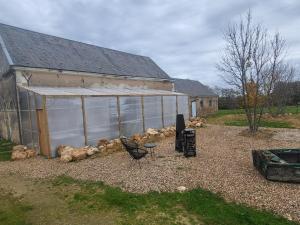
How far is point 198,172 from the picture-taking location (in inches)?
273

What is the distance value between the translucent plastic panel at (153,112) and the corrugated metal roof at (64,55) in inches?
149

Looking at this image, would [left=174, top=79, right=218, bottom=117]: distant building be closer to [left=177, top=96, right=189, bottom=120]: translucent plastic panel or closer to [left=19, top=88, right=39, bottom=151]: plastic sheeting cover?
[left=177, top=96, right=189, bottom=120]: translucent plastic panel

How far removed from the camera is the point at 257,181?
5.96 meters

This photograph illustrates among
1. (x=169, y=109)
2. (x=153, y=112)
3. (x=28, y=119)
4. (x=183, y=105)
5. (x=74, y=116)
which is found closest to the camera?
(x=74, y=116)

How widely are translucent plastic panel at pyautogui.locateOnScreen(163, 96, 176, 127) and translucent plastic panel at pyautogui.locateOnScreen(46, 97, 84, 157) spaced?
7.25 metres

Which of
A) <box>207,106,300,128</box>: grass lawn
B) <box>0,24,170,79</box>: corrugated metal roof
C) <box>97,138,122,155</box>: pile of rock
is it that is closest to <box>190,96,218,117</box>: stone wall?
<box>207,106,300,128</box>: grass lawn

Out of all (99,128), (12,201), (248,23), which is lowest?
(12,201)

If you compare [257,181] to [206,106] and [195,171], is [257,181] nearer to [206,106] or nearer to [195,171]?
[195,171]

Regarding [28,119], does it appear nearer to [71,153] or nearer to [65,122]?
[65,122]

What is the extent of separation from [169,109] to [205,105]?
16845 millimetres

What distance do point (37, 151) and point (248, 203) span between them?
9277 mm

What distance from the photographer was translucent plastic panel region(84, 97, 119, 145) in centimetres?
1125

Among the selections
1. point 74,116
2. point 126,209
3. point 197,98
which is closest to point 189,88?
point 197,98

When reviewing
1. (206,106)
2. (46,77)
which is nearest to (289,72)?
(206,106)
